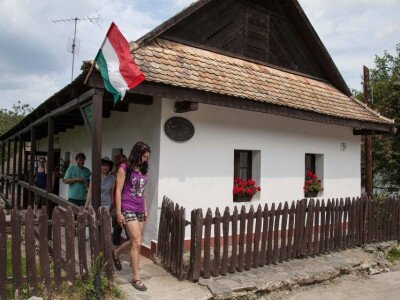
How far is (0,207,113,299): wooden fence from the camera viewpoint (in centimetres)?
381

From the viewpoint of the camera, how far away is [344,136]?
9.38m

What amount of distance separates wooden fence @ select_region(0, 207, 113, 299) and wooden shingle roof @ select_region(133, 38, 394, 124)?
7.74 ft

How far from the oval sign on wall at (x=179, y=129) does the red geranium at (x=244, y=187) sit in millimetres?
1517

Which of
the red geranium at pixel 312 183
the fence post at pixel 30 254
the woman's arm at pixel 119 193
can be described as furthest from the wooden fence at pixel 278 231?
the fence post at pixel 30 254

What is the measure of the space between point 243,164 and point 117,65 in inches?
155

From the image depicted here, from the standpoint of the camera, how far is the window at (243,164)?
7551mm

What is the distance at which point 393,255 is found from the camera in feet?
25.3

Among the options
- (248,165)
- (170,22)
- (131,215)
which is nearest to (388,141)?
(248,165)

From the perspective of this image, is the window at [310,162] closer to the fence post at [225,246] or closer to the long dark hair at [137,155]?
the fence post at [225,246]

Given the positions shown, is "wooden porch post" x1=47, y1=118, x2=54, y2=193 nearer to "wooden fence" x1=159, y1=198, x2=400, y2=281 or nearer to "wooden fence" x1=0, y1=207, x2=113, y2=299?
"wooden fence" x1=159, y1=198, x2=400, y2=281

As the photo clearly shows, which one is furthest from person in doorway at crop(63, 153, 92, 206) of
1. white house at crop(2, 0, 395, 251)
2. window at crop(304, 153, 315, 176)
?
window at crop(304, 153, 315, 176)

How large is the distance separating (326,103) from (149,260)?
5.64 metres

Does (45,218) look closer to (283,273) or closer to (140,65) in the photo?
(140,65)

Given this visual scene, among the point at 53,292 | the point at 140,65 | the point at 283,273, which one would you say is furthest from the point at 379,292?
the point at 140,65
